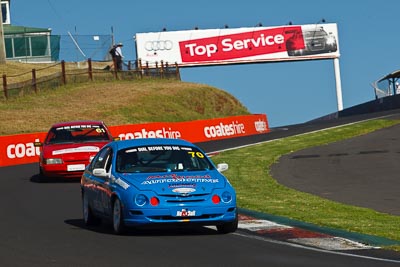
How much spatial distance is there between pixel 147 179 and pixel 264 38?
8083 cm

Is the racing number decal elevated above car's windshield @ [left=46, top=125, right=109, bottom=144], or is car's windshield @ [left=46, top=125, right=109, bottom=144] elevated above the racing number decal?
car's windshield @ [left=46, top=125, right=109, bottom=144]

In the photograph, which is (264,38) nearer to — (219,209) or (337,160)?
(337,160)

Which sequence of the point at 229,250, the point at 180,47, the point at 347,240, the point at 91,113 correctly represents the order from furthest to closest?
the point at 180,47 → the point at 91,113 → the point at 347,240 → the point at 229,250

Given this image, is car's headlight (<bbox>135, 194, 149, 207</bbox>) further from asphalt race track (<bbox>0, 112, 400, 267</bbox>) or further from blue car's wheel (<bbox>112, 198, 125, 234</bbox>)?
asphalt race track (<bbox>0, 112, 400, 267</bbox>)

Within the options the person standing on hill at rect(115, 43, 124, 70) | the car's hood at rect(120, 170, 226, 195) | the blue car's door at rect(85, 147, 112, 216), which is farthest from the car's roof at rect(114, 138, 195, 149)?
the person standing on hill at rect(115, 43, 124, 70)

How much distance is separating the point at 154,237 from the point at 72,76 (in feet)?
171

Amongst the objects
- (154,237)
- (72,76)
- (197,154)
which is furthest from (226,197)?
(72,76)

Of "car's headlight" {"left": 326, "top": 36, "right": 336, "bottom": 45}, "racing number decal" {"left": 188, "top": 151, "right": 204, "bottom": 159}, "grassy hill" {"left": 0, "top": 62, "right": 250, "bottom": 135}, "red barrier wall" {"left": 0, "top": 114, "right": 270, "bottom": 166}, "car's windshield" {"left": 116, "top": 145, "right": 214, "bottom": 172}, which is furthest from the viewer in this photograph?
"car's headlight" {"left": 326, "top": 36, "right": 336, "bottom": 45}

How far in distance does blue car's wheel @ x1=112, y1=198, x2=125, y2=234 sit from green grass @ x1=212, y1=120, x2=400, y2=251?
2941 millimetres

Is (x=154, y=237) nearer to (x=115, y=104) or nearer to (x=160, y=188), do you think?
(x=160, y=188)

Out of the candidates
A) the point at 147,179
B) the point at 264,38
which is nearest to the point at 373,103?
the point at 264,38

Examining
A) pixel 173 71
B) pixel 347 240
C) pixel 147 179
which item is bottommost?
pixel 347 240

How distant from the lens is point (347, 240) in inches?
532

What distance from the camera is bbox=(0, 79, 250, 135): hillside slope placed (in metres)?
56.9
